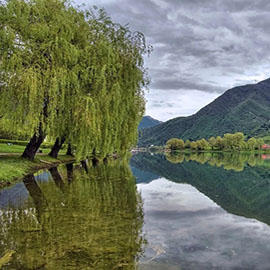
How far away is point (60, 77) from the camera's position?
779 inches

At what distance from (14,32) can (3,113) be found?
5506 millimetres

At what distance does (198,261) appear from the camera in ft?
23.5

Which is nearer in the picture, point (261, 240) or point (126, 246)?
point (126, 246)

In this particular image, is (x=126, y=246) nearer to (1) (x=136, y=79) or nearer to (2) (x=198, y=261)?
(2) (x=198, y=261)

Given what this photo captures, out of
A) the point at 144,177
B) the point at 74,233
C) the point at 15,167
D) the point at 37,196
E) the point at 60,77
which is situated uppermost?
the point at 60,77

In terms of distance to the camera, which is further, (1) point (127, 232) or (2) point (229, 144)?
(2) point (229, 144)

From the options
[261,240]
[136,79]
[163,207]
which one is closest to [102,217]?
[163,207]

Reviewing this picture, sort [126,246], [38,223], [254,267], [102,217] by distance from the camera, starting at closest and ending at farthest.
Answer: [254,267], [126,246], [38,223], [102,217]

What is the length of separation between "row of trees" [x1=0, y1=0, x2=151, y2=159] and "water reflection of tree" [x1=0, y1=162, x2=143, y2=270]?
24.3 feet

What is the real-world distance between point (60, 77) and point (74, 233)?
13.1 meters

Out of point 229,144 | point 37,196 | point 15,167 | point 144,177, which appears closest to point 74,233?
point 37,196

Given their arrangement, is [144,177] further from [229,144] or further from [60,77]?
[229,144]

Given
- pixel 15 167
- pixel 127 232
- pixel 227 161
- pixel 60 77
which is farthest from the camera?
pixel 227 161

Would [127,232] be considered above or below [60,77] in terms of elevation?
below
